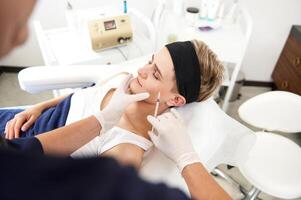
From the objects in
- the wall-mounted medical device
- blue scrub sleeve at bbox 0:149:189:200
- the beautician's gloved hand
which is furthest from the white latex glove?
blue scrub sleeve at bbox 0:149:189:200

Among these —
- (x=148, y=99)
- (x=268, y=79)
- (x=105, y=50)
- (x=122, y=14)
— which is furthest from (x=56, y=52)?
(x=268, y=79)

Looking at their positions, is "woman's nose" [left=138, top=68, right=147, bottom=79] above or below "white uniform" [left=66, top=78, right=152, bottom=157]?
above

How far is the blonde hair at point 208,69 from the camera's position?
3.71 feet

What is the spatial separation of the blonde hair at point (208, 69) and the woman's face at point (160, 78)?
0.13 meters

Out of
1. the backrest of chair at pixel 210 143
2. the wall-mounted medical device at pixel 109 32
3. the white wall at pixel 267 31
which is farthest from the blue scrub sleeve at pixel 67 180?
the white wall at pixel 267 31

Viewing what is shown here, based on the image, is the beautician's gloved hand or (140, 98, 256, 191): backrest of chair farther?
(140, 98, 256, 191): backrest of chair

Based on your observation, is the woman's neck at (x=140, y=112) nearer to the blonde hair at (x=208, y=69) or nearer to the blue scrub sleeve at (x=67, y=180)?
the blonde hair at (x=208, y=69)

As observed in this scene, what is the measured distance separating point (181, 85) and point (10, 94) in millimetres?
1959

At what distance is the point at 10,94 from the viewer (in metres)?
2.41

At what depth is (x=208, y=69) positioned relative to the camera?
1.13m

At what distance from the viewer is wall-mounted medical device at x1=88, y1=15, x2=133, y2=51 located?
1540 millimetres

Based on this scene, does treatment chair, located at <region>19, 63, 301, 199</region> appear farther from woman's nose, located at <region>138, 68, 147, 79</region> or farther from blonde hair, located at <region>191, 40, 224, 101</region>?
woman's nose, located at <region>138, 68, 147, 79</region>

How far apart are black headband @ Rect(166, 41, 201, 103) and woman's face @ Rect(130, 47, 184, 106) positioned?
0.03m

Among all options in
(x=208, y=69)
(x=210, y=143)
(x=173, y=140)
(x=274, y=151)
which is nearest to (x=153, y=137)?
(x=173, y=140)
